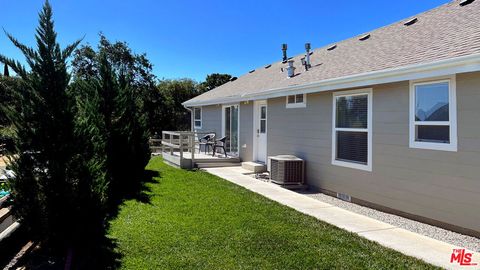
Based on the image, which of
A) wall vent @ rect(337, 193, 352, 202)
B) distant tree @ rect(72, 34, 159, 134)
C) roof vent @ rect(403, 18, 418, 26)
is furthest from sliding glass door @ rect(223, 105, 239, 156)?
distant tree @ rect(72, 34, 159, 134)

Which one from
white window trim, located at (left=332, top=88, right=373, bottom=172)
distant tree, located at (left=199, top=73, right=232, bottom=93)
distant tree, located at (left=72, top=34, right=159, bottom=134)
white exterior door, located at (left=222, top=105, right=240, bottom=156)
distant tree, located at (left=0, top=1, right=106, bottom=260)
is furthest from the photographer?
distant tree, located at (left=199, top=73, right=232, bottom=93)

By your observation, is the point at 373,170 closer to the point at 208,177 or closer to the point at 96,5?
the point at 208,177

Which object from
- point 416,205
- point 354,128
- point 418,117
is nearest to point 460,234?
point 416,205

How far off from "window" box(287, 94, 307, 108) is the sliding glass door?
436 cm

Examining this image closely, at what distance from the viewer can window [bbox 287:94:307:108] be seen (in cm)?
961

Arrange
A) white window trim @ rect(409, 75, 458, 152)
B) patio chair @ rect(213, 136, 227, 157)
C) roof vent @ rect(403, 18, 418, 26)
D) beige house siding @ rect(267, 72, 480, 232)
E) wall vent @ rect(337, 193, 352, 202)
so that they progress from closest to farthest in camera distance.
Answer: beige house siding @ rect(267, 72, 480, 232) → white window trim @ rect(409, 75, 458, 152) → wall vent @ rect(337, 193, 352, 202) → roof vent @ rect(403, 18, 418, 26) → patio chair @ rect(213, 136, 227, 157)

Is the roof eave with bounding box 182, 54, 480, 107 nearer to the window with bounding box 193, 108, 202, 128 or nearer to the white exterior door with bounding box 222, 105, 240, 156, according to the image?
the white exterior door with bounding box 222, 105, 240, 156

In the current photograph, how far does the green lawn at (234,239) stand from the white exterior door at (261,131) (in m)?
4.77

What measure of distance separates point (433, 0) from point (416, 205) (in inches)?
318

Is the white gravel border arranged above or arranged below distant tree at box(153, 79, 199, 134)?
below

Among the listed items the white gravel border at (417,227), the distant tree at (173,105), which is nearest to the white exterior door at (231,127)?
the white gravel border at (417,227)

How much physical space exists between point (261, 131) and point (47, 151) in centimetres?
881

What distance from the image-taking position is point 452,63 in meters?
5.20

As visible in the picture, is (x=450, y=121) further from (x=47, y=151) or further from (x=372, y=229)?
(x=47, y=151)
